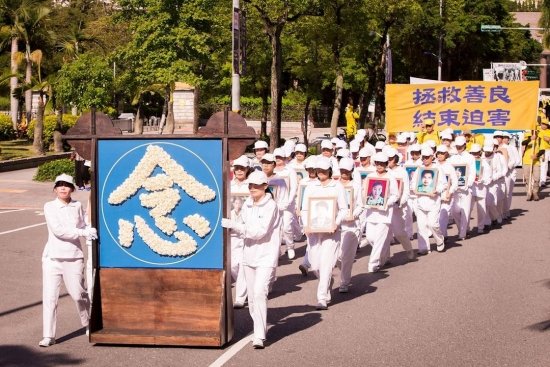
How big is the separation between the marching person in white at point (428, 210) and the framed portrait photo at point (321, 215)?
539 cm

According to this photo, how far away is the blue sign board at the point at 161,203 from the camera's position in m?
11.1

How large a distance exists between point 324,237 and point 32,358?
4225 millimetres

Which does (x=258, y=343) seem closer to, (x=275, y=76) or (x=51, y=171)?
(x=51, y=171)

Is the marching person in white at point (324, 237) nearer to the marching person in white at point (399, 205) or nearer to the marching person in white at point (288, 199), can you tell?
the marching person in white at point (399, 205)

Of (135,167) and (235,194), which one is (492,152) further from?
(135,167)

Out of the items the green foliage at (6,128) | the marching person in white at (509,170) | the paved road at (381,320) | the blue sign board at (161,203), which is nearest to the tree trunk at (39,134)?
the green foliage at (6,128)

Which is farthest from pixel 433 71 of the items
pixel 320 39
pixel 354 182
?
pixel 354 182

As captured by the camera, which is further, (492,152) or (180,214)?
(492,152)

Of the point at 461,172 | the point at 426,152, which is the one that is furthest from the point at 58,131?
the point at 426,152

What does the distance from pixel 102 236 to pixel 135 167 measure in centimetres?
81

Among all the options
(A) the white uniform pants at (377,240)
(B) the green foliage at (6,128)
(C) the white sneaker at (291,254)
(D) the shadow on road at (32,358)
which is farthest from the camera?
(B) the green foliage at (6,128)

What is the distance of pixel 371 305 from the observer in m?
13.3

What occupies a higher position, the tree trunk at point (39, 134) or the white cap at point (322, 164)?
the white cap at point (322, 164)

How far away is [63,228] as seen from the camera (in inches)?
440
